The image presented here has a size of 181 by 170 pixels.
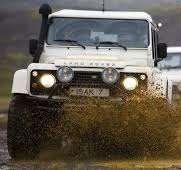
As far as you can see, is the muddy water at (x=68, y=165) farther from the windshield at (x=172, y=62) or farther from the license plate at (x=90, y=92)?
the windshield at (x=172, y=62)

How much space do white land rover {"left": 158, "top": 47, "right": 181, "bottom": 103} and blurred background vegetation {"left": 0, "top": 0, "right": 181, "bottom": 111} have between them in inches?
796

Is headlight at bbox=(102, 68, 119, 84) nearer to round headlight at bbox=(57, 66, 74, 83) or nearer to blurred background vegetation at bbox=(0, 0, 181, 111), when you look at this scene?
round headlight at bbox=(57, 66, 74, 83)

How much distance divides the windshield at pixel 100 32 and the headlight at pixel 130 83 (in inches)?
51.3

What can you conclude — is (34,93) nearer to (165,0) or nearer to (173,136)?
(173,136)

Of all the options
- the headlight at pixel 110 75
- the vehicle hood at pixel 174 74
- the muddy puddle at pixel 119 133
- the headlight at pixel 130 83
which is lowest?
the muddy puddle at pixel 119 133

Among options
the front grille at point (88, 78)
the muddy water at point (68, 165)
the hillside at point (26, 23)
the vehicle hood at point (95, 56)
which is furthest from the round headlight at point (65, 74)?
the hillside at point (26, 23)

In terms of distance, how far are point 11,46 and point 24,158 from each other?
130 ft

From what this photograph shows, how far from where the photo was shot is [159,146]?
11445 mm

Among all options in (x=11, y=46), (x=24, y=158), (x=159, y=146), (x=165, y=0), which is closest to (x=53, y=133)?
(x=24, y=158)

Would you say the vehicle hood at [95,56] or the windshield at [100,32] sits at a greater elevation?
the windshield at [100,32]

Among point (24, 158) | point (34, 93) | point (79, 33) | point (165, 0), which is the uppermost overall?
point (165, 0)

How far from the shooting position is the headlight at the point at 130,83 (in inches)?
448

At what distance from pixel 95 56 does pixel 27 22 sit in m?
43.9

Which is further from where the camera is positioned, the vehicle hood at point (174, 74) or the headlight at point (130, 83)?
the vehicle hood at point (174, 74)
